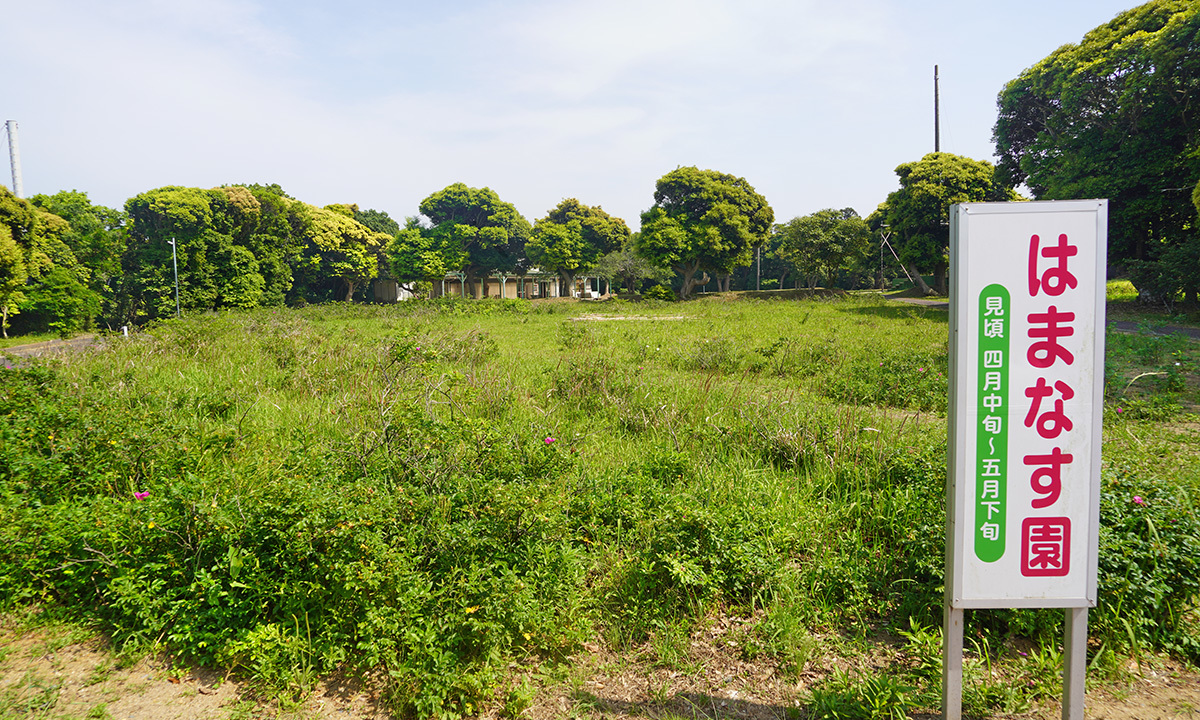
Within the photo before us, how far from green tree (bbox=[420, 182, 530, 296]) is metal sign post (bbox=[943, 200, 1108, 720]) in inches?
1611

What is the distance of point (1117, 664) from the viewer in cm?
272

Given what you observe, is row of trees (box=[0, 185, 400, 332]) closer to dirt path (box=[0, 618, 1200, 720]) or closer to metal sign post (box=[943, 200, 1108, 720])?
dirt path (box=[0, 618, 1200, 720])

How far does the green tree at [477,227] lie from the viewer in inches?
1644

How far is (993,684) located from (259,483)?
4012 mm

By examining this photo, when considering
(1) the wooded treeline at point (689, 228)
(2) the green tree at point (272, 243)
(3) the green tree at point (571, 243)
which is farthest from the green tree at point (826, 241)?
(2) the green tree at point (272, 243)

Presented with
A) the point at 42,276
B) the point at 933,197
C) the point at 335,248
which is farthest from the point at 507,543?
the point at 335,248

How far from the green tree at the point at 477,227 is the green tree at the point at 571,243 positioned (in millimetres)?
2011

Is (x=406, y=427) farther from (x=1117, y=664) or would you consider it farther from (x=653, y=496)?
(x=1117, y=664)

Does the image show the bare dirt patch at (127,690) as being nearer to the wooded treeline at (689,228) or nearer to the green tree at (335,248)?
the wooded treeline at (689,228)

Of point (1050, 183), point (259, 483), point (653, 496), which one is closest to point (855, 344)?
point (653, 496)

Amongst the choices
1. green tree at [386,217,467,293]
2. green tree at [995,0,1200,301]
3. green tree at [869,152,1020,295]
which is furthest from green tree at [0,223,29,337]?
green tree at [869,152,1020,295]

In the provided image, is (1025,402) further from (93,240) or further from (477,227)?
(477,227)

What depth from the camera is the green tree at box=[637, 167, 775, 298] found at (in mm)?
35812

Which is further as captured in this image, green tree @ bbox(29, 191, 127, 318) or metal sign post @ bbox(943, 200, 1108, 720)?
green tree @ bbox(29, 191, 127, 318)
